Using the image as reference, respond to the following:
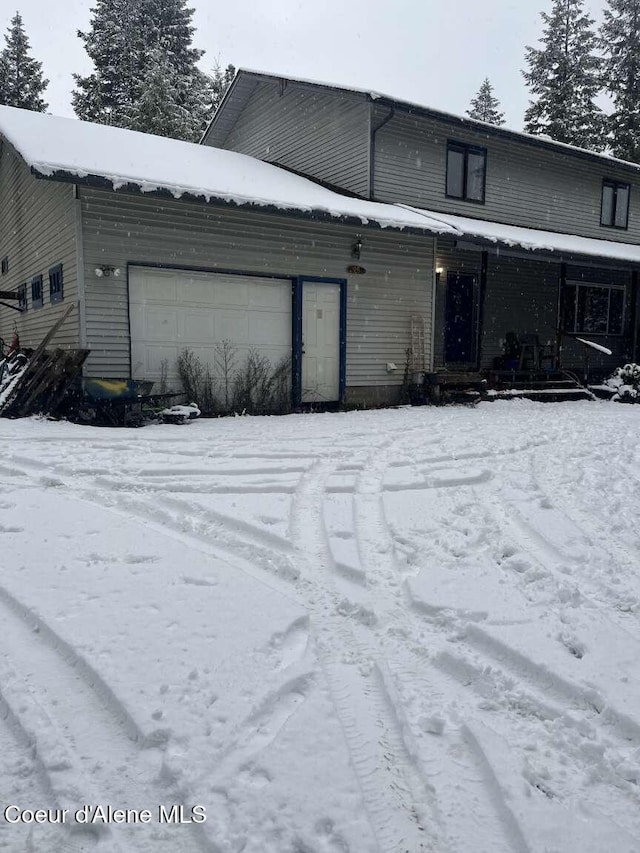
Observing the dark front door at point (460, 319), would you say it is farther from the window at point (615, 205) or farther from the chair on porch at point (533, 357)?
the window at point (615, 205)

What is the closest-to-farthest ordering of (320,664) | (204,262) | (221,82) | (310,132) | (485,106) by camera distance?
(320,664) → (204,262) → (310,132) → (221,82) → (485,106)

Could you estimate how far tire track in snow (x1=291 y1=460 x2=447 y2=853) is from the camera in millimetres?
A: 1635

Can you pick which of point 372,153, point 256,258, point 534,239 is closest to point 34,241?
point 256,258

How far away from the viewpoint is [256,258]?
9922 millimetres

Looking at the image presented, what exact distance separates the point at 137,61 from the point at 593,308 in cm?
2355

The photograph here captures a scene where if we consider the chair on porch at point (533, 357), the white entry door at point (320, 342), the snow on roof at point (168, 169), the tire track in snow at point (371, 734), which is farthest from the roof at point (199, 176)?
the tire track in snow at point (371, 734)

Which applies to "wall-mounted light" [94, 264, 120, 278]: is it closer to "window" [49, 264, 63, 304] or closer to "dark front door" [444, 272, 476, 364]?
"window" [49, 264, 63, 304]

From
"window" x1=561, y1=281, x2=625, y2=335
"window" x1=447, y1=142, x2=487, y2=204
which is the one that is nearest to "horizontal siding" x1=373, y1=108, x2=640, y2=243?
"window" x1=447, y1=142, x2=487, y2=204

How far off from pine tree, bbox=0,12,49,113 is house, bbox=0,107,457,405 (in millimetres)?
20427

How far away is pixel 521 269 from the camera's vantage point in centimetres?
1566

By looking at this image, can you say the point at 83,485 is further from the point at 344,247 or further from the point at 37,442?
the point at 344,247

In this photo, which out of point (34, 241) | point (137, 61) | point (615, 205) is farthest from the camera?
point (137, 61)

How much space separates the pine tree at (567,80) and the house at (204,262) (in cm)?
2137

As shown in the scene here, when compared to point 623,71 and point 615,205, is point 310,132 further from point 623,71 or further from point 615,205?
point 623,71
